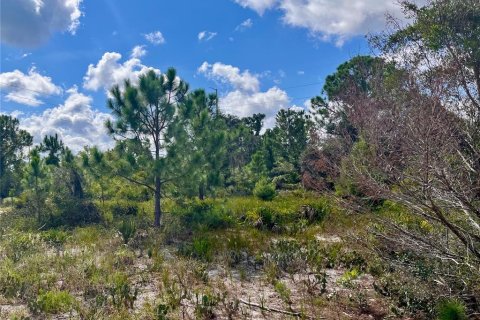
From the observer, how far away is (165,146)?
35.1ft

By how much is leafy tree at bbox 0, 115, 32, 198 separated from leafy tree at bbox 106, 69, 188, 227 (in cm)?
1925

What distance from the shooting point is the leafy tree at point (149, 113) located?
10453 millimetres

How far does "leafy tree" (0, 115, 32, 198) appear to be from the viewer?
25.4m

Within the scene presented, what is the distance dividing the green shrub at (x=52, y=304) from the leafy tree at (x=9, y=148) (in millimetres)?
24612

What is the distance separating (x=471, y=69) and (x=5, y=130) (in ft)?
95.5

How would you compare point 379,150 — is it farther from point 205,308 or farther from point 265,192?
point 265,192

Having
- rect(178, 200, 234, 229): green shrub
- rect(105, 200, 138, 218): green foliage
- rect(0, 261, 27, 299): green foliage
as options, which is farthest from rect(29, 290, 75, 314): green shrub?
rect(105, 200, 138, 218): green foliage

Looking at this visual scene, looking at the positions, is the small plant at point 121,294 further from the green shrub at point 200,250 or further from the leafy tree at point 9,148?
the leafy tree at point 9,148

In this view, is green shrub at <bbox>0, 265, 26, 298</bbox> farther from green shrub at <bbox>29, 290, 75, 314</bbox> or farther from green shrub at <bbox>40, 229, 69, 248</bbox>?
green shrub at <bbox>40, 229, 69, 248</bbox>

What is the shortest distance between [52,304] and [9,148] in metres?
26.6

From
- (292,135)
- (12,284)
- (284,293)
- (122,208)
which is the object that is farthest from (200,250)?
(292,135)

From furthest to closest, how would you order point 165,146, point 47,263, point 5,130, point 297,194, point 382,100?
point 5,130 < point 297,194 < point 165,146 < point 47,263 < point 382,100

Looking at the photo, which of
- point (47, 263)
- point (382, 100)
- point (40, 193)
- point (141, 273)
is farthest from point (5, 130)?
point (382, 100)

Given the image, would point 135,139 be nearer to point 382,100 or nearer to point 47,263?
point 47,263
